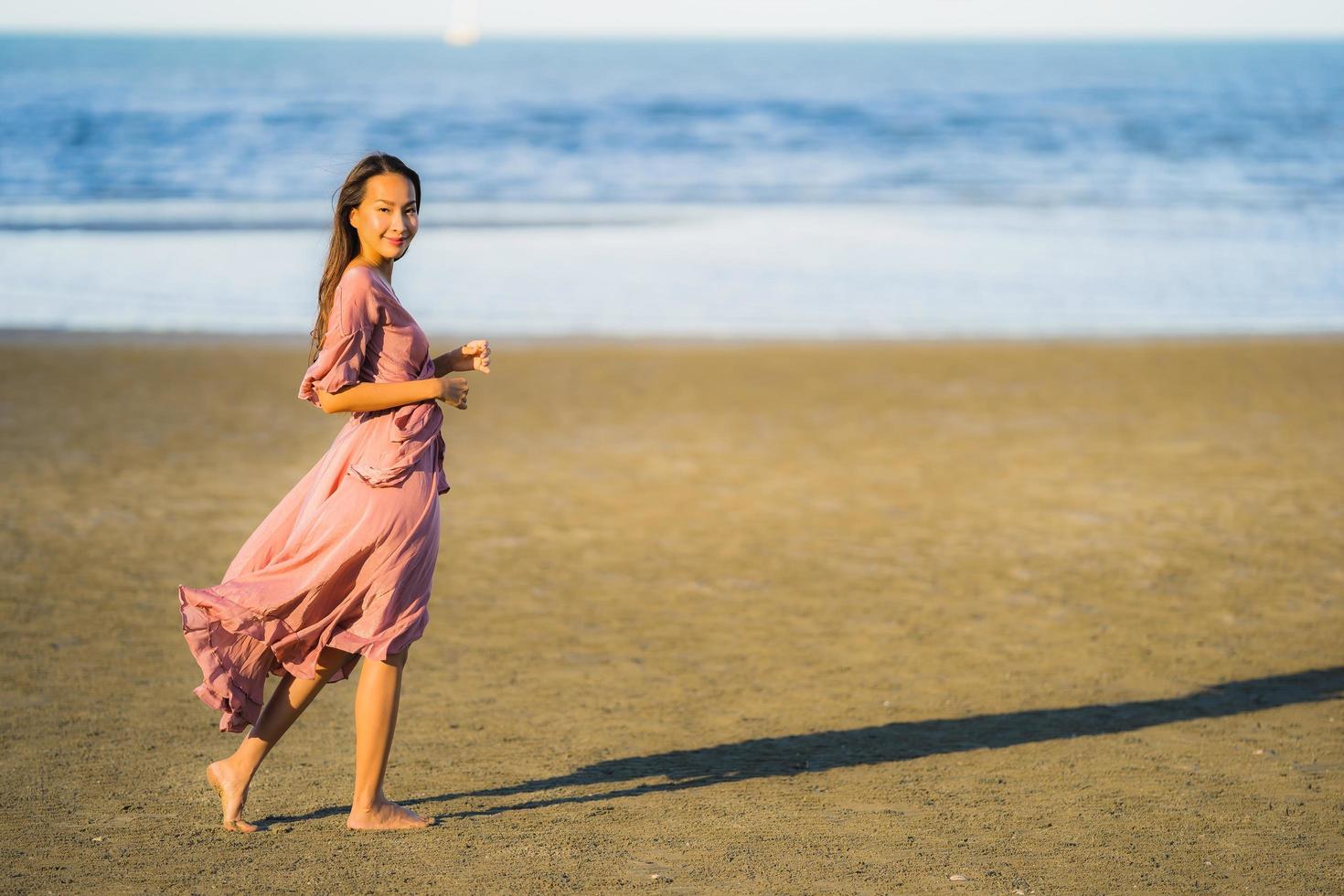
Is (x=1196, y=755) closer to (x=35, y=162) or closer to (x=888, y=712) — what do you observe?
(x=888, y=712)

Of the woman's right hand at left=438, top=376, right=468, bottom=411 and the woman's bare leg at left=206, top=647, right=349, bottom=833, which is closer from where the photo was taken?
the woman's right hand at left=438, top=376, right=468, bottom=411

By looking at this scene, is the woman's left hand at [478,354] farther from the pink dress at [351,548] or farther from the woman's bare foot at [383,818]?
the woman's bare foot at [383,818]

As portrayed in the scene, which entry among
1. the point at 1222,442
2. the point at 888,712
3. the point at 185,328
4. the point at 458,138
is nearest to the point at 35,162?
the point at 458,138

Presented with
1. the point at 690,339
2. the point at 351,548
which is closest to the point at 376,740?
the point at 351,548

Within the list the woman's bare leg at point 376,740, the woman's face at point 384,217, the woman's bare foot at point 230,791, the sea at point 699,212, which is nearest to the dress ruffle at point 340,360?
the woman's face at point 384,217

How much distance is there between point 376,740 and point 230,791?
41 cm

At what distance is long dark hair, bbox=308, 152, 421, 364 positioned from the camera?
12.3ft

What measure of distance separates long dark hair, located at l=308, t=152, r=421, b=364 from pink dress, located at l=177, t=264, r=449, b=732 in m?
0.08

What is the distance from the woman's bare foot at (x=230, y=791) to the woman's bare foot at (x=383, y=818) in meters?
0.27

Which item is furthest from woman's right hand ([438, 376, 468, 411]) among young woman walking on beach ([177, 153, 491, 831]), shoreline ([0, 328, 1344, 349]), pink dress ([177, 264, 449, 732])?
shoreline ([0, 328, 1344, 349])

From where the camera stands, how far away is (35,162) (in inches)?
1238

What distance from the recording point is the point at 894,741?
487cm

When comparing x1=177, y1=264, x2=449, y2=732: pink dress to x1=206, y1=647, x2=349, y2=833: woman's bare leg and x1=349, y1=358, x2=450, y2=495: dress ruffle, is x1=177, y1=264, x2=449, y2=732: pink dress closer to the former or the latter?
x1=349, y1=358, x2=450, y2=495: dress ruffle

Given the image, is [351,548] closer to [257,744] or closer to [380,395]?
[380,395]
